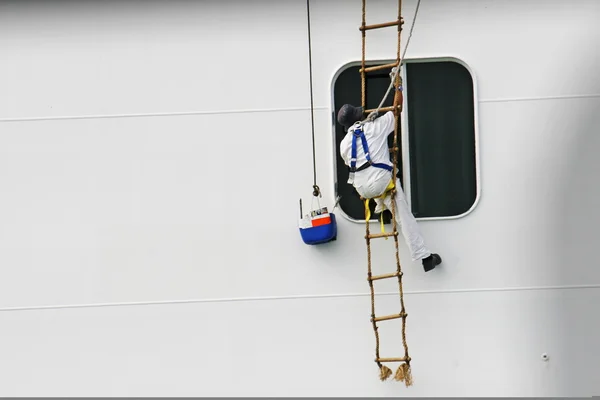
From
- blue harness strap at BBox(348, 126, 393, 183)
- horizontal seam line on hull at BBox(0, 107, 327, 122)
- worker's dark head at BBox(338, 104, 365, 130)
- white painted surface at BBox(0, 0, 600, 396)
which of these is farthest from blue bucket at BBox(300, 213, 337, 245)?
horizontal seam line on hull at BBox(0, 107, 327, 122)

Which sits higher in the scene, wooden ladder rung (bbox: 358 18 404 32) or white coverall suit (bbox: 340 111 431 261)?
wooden ladder rung (bbox: 358 18 404 32)

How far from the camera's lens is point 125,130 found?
12.9ft

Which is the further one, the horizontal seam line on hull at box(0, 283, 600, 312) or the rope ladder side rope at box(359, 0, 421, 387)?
the horizontal seam line on hull at box(0, 283, 600, 312)

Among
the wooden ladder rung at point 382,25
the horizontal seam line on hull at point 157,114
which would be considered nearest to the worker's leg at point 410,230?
the horizontal seam line on hull at point 157,114

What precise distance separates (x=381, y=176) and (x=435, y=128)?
1.69 ft

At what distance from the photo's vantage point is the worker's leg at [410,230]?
3781 millimetres

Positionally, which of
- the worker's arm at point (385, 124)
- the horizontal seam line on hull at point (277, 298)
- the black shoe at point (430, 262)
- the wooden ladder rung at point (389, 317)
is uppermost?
the worker's arm at point (385, 124)

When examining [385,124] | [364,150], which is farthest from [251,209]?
[385,124]

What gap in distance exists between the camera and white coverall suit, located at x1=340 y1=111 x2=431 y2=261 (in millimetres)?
3701

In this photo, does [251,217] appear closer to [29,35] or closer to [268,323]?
[268,323]

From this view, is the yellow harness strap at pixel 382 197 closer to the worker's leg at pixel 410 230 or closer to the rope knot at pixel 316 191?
the worker's leg at pixel 410 230

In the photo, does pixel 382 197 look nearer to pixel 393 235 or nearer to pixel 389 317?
pixel 393 235

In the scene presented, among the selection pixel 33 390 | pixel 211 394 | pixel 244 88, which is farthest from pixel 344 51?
pixel 33 390

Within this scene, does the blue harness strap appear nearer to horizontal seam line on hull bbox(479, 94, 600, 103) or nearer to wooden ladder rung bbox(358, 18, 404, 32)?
wooden ladder rung bbox(358, 18, 404, 32)
